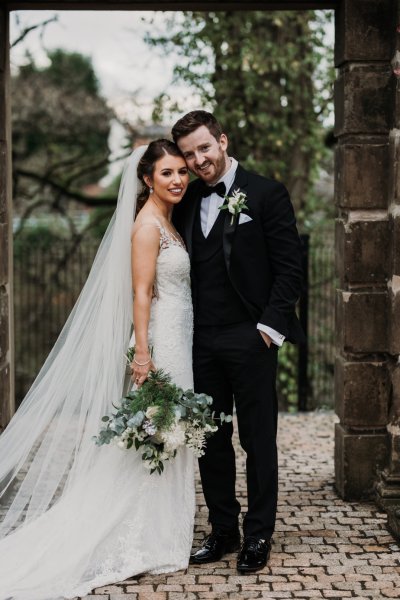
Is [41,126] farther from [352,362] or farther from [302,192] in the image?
[352,362]

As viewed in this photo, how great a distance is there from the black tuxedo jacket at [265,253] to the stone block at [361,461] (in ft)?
4.27

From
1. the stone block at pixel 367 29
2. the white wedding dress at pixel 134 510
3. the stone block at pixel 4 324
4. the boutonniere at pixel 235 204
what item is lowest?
the white wedding dress at pixel 134 510

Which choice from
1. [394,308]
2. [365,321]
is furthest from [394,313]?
[365,321]

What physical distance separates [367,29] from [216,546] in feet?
9.93

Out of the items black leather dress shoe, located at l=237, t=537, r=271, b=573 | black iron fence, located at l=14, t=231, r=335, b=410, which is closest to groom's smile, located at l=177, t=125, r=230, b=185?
black leather dress shoe, located at l=237, t=537, r=271, b=573

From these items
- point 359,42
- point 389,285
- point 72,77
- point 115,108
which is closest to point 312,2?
point 359,42

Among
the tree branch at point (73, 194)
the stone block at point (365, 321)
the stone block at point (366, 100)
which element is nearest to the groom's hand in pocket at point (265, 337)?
the stone block at point (365, 321)

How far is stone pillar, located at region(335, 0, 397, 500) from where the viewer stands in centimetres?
500

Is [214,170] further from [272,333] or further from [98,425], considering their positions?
[98,425]

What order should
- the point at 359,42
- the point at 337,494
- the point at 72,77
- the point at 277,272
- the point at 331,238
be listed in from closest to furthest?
the point at 277,272 < the point at 359,42 < the point at 337,494 < the point at 331,238 < the point at 72,77

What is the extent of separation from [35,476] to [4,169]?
186 cm

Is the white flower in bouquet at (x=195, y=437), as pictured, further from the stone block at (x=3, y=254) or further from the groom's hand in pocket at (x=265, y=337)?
the stone block at (x=3, y=254)

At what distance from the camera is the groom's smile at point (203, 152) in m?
4.16

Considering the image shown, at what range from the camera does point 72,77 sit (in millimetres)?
16547
